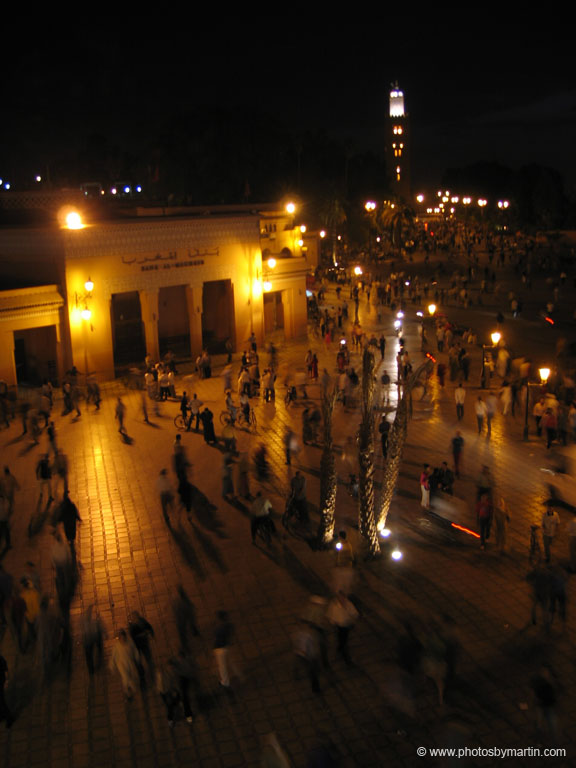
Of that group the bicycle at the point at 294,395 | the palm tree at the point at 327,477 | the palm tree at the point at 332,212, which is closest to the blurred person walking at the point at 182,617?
the palm tree at the point at 327,477

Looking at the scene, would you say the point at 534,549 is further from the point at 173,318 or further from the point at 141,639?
the point at 173,318

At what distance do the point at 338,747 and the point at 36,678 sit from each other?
147 inches

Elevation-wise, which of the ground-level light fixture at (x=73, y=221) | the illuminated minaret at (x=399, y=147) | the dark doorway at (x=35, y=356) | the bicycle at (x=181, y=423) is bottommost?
the bicycle at (x=181, y=423)

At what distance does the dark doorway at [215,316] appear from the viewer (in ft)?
99.1

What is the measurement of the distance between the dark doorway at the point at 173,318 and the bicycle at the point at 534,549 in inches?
794

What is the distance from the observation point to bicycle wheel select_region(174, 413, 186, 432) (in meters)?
19.6

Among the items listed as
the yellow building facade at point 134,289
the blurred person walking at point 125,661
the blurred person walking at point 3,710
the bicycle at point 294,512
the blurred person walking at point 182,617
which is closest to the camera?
the blurred person walking at point 3,710

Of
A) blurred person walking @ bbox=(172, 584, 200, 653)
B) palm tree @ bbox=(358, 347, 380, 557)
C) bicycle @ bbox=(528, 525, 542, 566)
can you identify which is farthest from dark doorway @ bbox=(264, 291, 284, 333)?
blurred person walking @ bbox=(172, 584, 200, 653)

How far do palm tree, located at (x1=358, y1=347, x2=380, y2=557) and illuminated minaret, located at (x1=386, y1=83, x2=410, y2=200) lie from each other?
149 m

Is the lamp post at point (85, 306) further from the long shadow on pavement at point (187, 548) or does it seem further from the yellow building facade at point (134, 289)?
the long shadow on pavement at point (187, 548)

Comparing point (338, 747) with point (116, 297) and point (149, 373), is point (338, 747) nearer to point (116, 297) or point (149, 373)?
point (149, 373)

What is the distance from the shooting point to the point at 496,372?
25.2 metres

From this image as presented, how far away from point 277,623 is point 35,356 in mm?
16856

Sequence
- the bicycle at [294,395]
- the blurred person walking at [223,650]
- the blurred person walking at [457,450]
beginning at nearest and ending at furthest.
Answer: the blurred person walking at [223,650] → the blurred person walking at [457,450] → the bicycle at [294,395]
